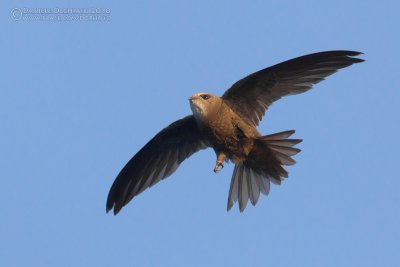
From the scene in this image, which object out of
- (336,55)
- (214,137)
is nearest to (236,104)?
(214,137)

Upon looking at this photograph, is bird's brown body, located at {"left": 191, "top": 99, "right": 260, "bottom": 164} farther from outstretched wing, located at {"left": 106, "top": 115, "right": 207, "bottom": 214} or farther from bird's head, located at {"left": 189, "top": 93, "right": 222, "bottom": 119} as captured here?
outstretched wing, located at {"left": 106, "top": 115, "right": 207, "bottom": 214}

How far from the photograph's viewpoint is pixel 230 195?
9.21 meters

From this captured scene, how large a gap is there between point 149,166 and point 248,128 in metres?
1.54

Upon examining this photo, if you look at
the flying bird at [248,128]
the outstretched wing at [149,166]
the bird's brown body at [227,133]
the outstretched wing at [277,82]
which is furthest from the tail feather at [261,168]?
the outstretched wing at [149,166]

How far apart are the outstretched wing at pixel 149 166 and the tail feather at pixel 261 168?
30.3 inches

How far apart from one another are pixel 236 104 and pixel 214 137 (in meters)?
0.54

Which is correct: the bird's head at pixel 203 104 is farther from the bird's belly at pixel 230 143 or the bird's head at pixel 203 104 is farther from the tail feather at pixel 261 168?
the tail feather at pixel 261 168

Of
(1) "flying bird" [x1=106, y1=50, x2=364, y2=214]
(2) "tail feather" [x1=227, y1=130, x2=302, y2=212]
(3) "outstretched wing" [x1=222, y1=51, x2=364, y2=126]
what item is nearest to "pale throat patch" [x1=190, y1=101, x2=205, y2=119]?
(1) "flying bird" [x1=106, y1=50, x2=364, y2=214]

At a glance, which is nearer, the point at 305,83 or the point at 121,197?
the point at 305,83

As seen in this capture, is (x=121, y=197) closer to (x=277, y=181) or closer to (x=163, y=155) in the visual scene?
(x=163, y=155)

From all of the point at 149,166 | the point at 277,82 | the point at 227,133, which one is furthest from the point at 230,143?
the point at 149,166

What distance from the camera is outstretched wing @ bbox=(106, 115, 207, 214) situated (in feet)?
32.1

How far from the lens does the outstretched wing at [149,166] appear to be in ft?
32.1

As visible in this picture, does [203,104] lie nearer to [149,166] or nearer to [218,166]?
[218,166]
